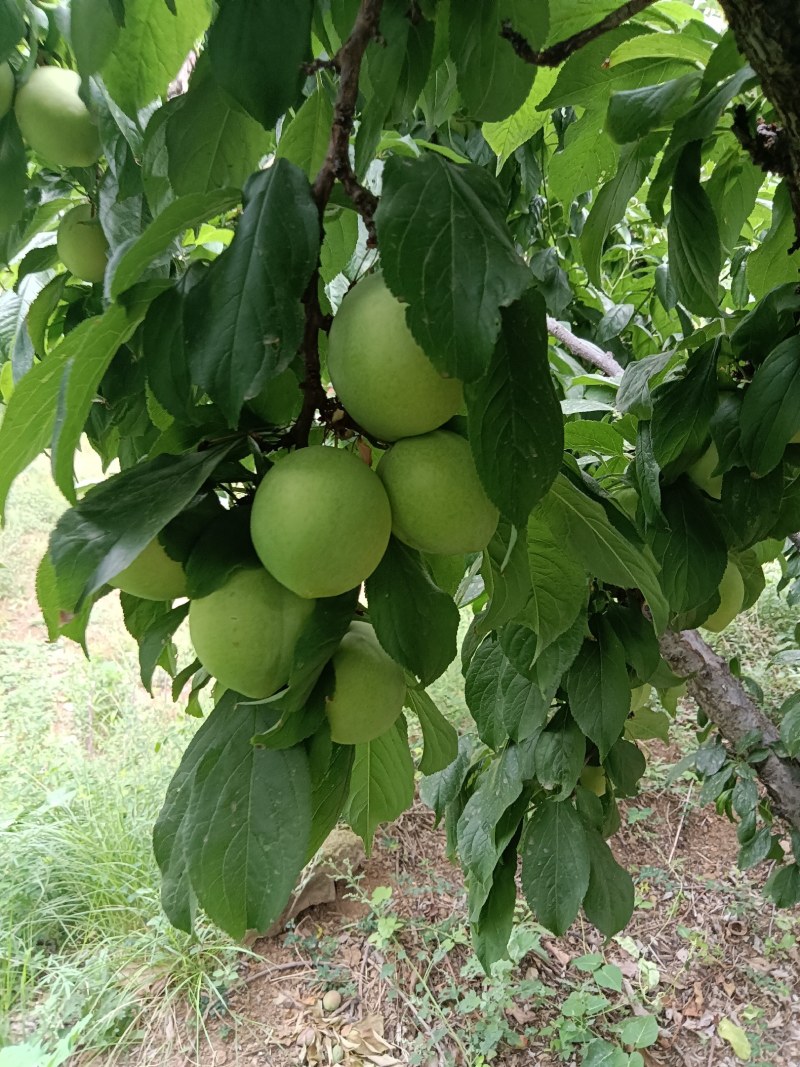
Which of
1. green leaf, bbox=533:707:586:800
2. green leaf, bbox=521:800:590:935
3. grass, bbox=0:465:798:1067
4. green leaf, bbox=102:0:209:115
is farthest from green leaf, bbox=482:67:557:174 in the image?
grass, bbox=0:465:798:1067

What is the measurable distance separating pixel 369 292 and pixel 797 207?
42cm

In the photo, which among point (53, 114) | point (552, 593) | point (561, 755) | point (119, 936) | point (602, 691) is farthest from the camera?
point (119, 936)

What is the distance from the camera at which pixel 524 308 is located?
46 centimetres

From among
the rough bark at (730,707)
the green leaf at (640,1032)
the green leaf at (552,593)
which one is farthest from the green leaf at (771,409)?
the green leaf at (640,1032)

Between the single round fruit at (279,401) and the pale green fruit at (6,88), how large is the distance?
0.66 meters

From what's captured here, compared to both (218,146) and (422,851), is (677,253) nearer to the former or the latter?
(218,146)

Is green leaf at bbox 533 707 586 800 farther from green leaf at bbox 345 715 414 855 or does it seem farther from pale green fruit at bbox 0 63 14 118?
pale green fruit at bbox 0 63 14 118

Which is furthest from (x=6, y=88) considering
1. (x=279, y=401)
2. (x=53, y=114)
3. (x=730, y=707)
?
(x=730, y=707)

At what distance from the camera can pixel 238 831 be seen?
54cm

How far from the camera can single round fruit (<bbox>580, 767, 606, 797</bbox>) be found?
4.74ft

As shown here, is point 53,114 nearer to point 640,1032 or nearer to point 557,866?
point 557,866

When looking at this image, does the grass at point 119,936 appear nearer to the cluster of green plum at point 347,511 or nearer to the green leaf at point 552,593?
the green leaf at point 552,593

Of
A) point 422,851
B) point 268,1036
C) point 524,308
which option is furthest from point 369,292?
point 422,851

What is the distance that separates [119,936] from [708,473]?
8.68 ft
